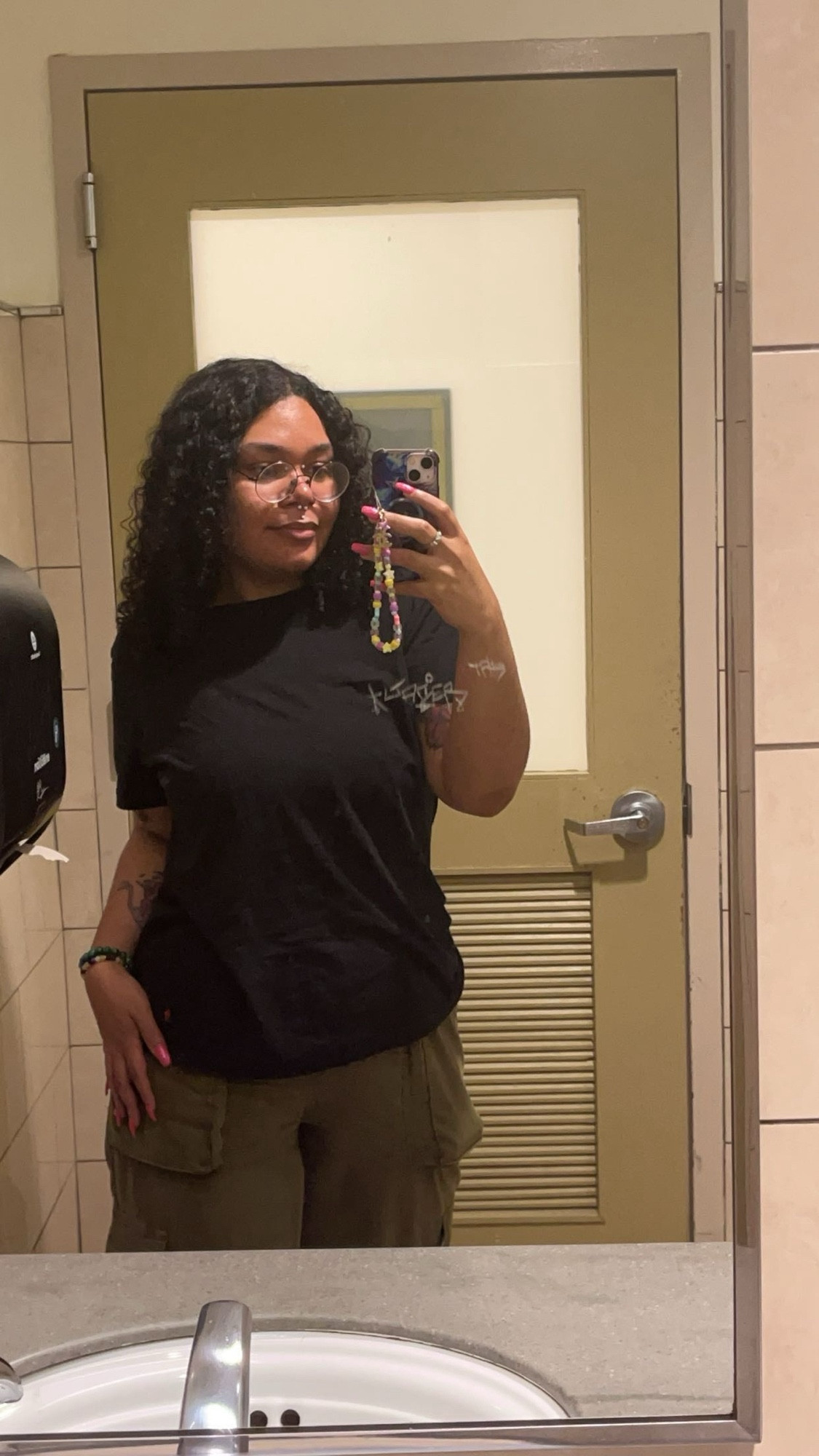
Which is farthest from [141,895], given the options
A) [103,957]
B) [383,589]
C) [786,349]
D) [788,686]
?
[786,349]

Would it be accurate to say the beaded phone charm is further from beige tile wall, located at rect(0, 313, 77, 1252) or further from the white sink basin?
the white sink basin

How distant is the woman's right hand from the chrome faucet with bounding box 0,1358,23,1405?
0.22 meters

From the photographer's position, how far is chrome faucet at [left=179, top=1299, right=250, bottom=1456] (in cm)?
83

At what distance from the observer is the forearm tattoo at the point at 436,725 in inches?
33.4

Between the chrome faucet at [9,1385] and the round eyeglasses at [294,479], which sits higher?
the round eyeglasses at [294,479]

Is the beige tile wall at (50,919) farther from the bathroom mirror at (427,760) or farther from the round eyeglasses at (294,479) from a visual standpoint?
the round eyeglasses at (294,479)

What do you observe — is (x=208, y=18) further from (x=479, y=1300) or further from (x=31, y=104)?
(x=479, y=1300)

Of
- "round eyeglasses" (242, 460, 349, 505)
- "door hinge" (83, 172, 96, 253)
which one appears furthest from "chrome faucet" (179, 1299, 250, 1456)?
"door hinge" (83, 172, 96, 253)

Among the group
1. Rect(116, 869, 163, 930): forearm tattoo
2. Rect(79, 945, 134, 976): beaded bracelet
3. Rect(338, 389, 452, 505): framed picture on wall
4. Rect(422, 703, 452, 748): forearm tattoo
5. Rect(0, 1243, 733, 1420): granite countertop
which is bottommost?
Rect(0, 1243, 733, 1420): granite countertop

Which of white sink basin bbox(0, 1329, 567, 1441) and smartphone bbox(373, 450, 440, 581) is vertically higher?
smartphone bbox(373, 450, 440, 581)

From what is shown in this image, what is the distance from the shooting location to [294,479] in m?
0.83

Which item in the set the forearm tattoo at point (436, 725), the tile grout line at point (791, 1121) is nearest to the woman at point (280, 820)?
the forearm tattoo at point (436, 725)

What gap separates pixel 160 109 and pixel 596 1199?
0.85 m

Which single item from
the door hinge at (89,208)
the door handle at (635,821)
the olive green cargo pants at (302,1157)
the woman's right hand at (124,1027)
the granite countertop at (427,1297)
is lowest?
the granite countertop at (427,1297)
